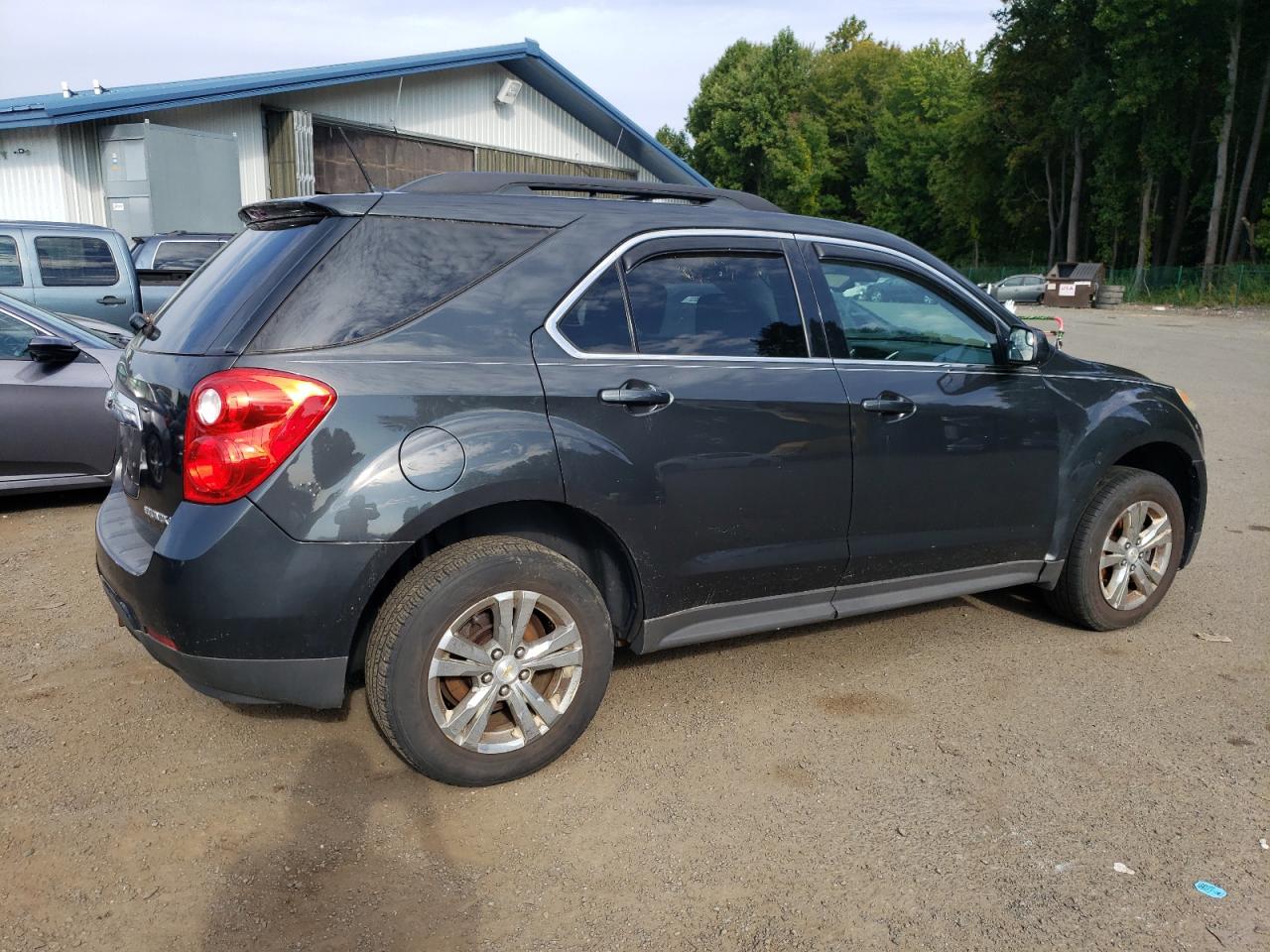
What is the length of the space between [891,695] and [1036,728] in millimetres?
544

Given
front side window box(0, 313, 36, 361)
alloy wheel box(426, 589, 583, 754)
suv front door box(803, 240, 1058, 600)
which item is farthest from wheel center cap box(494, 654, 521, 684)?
front side window box(0, 313, 36, 361)

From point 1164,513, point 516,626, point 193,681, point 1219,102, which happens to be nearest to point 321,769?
point 193,681

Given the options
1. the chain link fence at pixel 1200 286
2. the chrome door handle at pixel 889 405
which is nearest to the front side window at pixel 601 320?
the chrome door handle at pixel 889 405

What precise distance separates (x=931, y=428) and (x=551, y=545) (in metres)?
1.60

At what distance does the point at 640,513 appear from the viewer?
338 cm

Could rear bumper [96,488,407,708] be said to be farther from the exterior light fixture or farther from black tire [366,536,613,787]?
the exterior light fixture

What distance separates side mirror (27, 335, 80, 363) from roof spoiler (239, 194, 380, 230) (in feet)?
12.1

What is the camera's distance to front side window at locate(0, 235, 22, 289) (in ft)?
33.3

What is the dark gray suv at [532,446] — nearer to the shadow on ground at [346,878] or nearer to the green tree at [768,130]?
the shadow on ground at [346,878]

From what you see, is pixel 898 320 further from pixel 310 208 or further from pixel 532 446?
pixel 310 208

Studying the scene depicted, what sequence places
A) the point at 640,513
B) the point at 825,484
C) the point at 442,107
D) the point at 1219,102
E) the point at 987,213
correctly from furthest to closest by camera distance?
the point at 987,213 < the point at 1219,102 < the point at 442,107 < the point at 825,484 < the point at 640,513

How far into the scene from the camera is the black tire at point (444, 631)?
304cm

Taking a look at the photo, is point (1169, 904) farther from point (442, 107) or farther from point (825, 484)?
point (442, 107)

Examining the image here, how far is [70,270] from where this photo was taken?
34.2 feet
